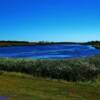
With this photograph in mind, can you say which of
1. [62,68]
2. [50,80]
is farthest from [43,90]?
[62,68]

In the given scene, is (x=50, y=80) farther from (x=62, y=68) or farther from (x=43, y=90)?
(x=43, y=90)

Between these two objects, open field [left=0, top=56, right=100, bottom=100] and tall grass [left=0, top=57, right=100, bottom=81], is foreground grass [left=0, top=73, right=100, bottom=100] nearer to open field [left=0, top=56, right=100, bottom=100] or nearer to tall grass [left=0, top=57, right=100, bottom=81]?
open field [left=0, top=56, right=100, bottom=100]

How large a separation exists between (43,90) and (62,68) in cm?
→ 816

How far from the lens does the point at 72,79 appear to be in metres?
29.3

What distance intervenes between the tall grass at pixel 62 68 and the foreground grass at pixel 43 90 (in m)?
→ 2.47

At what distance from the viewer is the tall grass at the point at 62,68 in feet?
97.0

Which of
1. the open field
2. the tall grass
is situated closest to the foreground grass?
the open field

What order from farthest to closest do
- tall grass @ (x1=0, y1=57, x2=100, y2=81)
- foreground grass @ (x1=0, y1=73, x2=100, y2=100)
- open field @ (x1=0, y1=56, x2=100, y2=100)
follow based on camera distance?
tall grass @ (x1=0, y1=57, x2=100, y2=81), open field @ (x1=0, y1=56, x2=100, y2=100), foreground grass @ (x1=0, y1=73, x2=100, y2=100)

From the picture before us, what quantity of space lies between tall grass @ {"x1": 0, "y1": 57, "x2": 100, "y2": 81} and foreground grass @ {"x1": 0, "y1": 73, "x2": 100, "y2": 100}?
8.11ft

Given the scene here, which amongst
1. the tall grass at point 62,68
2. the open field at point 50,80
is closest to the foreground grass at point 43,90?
the open field at point 50,80

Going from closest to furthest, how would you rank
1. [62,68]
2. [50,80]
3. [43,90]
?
1. [43,90]
2. [50,80]
3. [62,68]

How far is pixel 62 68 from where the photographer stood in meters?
30.4

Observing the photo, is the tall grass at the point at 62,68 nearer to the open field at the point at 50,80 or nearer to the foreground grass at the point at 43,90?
the open field at the point at 50,80

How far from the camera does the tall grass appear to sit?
2957 cm
